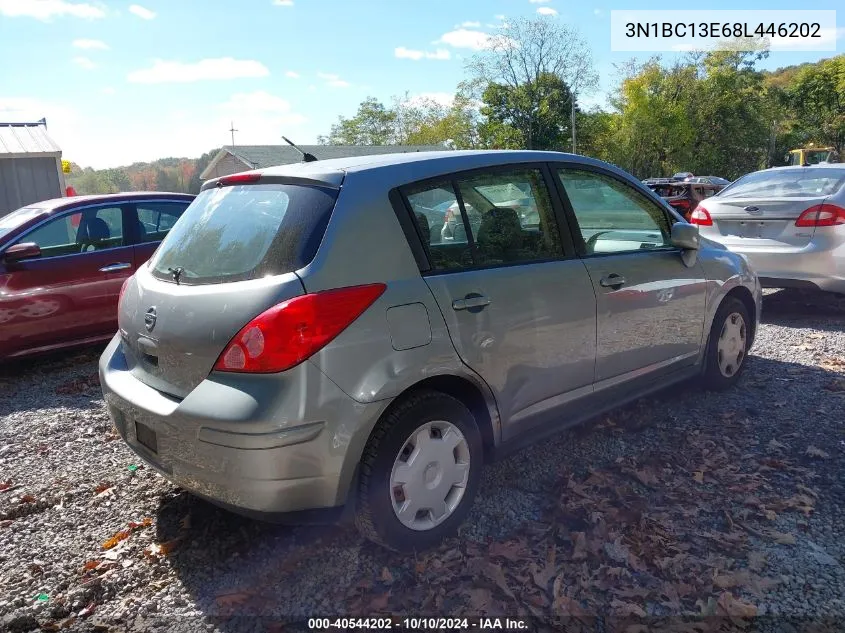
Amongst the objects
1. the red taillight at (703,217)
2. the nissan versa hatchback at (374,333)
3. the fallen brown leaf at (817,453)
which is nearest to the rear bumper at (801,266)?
the red taillight at (703,217)

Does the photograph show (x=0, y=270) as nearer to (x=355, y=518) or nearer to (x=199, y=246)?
(x=199, y=246)

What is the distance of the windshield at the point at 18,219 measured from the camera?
6.01 meters

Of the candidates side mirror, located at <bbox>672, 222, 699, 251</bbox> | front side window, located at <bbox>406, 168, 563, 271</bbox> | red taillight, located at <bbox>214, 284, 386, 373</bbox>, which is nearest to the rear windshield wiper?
red taillight, located at <bbox>214, 284, 386, 373</bbox>

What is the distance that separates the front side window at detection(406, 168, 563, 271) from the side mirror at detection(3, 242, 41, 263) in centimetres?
451

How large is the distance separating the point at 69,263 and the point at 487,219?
15.2 feet

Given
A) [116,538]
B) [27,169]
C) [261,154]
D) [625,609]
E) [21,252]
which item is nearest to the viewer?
[625,609]

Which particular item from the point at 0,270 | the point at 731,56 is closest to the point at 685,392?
the point at 0,270

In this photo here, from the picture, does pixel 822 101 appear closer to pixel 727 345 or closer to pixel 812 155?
pixel 812 155

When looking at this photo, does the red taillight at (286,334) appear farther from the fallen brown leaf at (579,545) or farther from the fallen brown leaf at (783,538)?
the fallen brown leaf at (783,538)

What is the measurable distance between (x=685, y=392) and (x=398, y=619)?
10.2ft

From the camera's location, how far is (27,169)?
16.2 metres

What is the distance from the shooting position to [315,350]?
2473 mm

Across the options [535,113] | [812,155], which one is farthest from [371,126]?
[812,155]

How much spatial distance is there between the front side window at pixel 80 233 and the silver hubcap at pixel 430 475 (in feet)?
16.0
